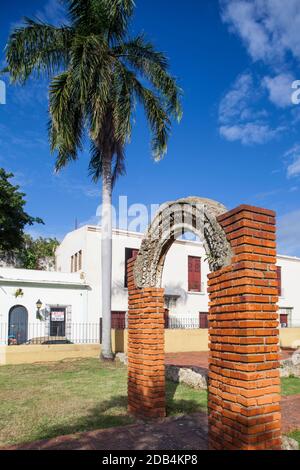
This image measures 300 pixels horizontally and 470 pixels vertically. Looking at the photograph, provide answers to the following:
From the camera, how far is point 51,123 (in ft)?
46.7

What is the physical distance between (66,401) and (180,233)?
4.72 meters

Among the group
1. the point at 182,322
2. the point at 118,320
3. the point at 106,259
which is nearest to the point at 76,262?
the point at 118,320

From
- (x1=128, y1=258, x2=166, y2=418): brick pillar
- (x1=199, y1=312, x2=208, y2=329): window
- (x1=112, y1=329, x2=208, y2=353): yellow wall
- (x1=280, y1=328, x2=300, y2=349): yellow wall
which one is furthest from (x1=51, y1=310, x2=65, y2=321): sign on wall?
(x1=280, y1=328, x2=300, y2=349): yellow wall

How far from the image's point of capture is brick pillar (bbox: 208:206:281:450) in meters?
3.84

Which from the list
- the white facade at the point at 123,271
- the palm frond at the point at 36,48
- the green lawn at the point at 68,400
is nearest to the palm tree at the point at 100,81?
the palm frond at the point at 36,48

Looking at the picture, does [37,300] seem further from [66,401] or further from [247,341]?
[247,341]

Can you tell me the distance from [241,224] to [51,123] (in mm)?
11846

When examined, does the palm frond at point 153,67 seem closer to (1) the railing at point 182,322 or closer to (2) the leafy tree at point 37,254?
(1) the railing at point 182,322

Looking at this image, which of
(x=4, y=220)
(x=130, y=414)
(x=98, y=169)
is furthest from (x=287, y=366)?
(x=4, y=220)

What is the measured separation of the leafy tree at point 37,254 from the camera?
101 feet

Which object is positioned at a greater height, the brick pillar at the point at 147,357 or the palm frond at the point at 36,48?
the palm frond at the point at 36,48

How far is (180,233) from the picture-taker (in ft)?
20.3

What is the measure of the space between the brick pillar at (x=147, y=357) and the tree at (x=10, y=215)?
1806cm

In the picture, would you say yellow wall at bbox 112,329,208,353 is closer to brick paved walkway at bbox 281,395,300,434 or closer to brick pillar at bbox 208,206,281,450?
brick paved walkway at bbox 281,395,300,434
